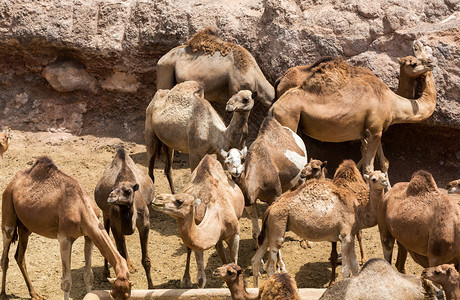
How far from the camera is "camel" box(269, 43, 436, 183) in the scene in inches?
473

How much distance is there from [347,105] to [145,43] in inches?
160

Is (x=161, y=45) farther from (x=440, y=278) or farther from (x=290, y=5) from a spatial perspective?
(x=440, y=278)

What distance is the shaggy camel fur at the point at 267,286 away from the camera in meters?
7.33

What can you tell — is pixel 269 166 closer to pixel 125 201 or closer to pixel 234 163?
pixel 234 163

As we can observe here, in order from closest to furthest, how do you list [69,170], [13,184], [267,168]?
[13,184], [267,168], [69,170]

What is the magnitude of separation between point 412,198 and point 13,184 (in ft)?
14.9

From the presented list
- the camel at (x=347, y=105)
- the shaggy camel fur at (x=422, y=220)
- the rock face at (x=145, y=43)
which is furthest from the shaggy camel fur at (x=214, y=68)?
the shaggy camel fur at (x=422, y=220)

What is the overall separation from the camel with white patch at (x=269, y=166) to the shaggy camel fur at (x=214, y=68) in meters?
2.10

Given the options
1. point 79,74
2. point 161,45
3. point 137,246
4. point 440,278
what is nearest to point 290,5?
point 161,45

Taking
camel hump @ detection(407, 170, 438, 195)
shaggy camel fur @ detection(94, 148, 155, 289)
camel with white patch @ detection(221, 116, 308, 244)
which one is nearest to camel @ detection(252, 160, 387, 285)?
camel hump @ detection(407, 170, 438, 195)

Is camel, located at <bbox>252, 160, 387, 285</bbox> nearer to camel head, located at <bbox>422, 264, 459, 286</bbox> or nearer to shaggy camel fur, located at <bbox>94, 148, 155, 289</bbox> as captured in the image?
shaggy camel fur, located at <bbox>94, 148, 155, 289</bbox>

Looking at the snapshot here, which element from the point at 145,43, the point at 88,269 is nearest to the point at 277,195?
the point at 88,269

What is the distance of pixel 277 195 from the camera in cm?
1044

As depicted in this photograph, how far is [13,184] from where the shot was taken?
31.4 feet
